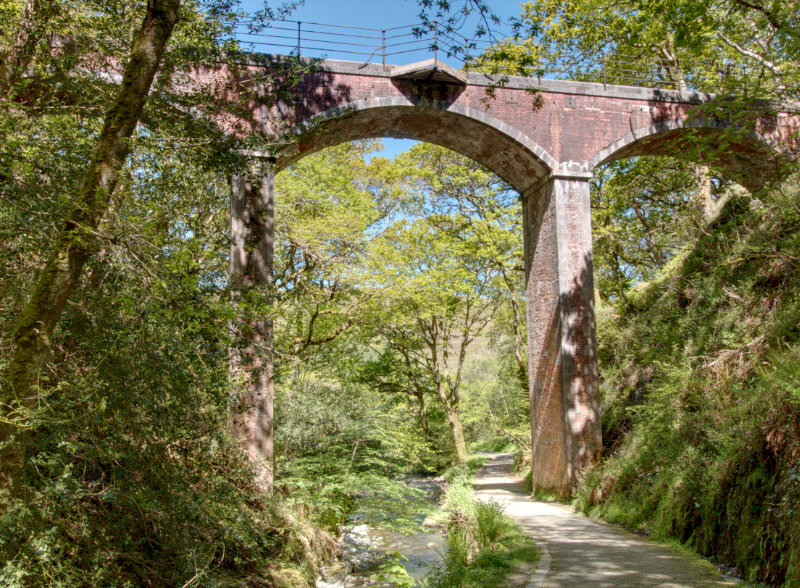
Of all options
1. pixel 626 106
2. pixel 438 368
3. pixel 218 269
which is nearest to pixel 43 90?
pixel 218 269

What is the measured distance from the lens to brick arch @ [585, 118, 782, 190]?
11109 mm

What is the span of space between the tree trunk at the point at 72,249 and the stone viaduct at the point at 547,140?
5194 mm

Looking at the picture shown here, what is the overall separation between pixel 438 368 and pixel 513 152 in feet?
25.0

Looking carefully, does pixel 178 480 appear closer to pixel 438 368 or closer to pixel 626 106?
pixel 626 106

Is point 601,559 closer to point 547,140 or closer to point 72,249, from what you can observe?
point 72,249

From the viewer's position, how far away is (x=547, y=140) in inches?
429

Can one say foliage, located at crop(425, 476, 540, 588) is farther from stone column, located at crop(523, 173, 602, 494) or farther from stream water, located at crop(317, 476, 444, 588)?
stone column, located at crop(523, 173, 602, 494)

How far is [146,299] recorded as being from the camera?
14.1 feet

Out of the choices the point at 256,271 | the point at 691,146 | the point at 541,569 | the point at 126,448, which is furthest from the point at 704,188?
the point at 126,448

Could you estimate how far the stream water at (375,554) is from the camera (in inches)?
311

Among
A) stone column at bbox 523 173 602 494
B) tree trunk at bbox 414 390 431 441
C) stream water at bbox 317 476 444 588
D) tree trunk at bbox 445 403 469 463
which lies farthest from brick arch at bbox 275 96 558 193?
tree trunk at bbox 414 390 431 441

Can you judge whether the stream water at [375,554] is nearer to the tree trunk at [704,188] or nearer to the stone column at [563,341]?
the stone column at [563,341]

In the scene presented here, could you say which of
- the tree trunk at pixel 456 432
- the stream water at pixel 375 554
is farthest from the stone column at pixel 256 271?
the tree trunk at pixel 456 432

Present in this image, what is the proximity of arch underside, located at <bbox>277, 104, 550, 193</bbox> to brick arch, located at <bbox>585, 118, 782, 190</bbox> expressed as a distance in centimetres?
128
